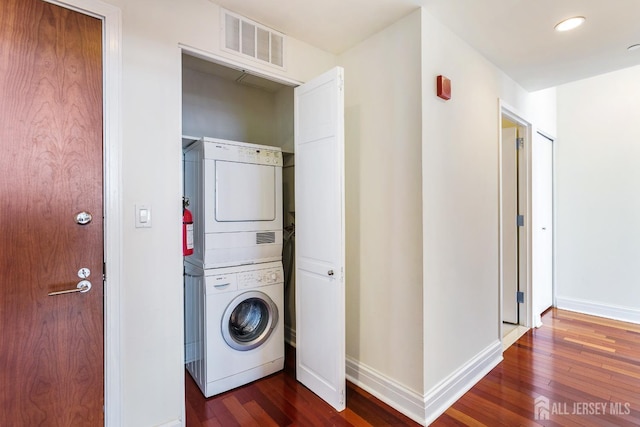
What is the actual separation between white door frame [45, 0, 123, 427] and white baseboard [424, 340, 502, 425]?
1.71 m

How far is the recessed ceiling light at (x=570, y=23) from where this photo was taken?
1957mm

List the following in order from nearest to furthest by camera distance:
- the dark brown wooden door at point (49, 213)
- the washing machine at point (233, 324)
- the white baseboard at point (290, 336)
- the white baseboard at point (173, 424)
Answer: the dark brown wooden door at point (49, 213) → the white baseboard at point (173, 424) → the washing machine at point (233, 324) → the white baseboard at point (290, 336)

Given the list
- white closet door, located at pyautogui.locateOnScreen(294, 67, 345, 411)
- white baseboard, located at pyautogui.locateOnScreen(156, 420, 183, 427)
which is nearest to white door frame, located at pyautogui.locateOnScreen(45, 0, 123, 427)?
white baseboard, located at pyautogui.locateOnScreen(156, 420, 183, 427)

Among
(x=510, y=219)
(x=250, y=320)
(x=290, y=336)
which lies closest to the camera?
(x=250, y=320)

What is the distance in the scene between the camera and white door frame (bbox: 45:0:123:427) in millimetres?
1514

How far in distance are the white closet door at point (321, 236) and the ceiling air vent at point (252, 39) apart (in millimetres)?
290

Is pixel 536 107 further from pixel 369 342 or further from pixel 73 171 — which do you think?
pixel 73 171

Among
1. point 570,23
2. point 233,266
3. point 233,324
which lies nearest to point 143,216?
point 233,266

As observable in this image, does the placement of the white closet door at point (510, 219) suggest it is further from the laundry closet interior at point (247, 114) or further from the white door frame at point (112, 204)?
the white door frame at point (112, 204)

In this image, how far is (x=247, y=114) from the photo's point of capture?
3.08 meters

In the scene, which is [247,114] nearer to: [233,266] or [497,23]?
[233,266]

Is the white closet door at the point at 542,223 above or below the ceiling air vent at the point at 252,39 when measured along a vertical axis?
below

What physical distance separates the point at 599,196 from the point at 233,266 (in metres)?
4.06

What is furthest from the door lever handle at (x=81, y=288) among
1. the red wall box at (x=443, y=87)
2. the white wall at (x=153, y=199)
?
the red wall box at (x=443, y=87)
